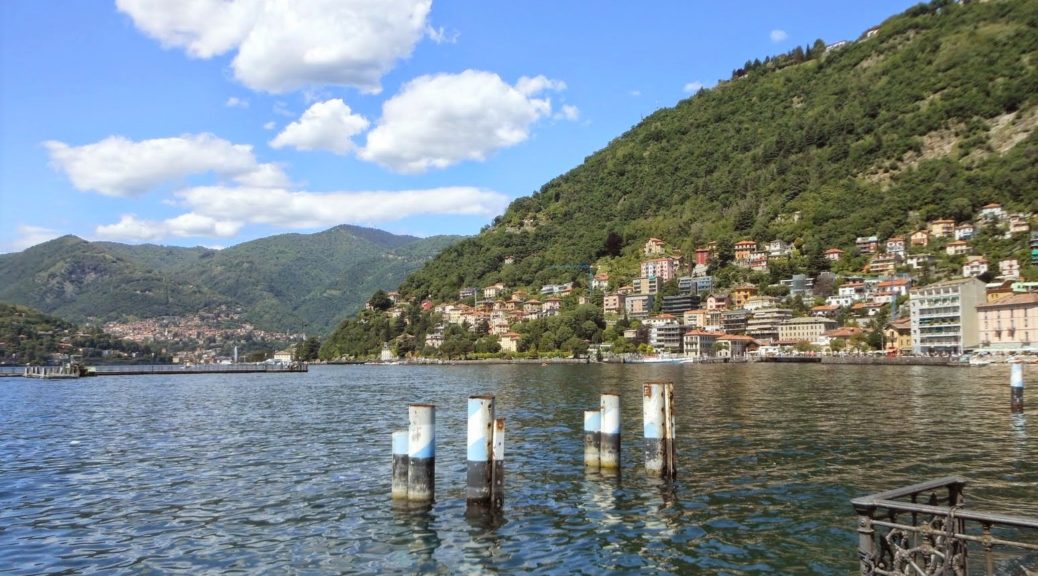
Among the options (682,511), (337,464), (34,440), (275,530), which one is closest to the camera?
(275,530)

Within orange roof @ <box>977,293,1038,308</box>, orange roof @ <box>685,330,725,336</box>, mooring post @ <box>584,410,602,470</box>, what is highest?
orange roof @ <box>977,293,1038,308</box>

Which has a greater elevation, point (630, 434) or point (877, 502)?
point (877, 502)

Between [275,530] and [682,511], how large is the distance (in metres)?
9.46

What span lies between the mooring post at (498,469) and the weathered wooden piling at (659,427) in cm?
487

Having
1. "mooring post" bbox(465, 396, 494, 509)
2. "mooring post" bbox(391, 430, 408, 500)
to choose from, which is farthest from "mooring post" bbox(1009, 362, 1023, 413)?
"mooring post" bbox(391, 430, 408, 500)

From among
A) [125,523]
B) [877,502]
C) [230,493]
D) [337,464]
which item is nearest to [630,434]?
[337,464]

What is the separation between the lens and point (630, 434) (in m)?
31.5

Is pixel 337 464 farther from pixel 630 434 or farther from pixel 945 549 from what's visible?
pixel 945 549

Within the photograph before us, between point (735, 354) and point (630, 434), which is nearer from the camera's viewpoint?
point (630, 434)

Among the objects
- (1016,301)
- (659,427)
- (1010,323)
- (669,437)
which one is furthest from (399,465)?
(1010,323)

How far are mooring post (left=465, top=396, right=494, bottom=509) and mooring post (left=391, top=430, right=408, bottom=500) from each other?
172 cm

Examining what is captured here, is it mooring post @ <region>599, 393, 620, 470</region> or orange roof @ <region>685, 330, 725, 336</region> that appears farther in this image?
orange roof @ <region>685, 330, 725, 336</region>

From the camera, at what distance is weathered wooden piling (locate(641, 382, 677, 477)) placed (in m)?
19.9

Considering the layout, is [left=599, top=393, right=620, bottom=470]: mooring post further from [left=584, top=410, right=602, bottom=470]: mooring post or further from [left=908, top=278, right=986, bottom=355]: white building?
[left=908, top=278, right=986, bottom=355]: white building
